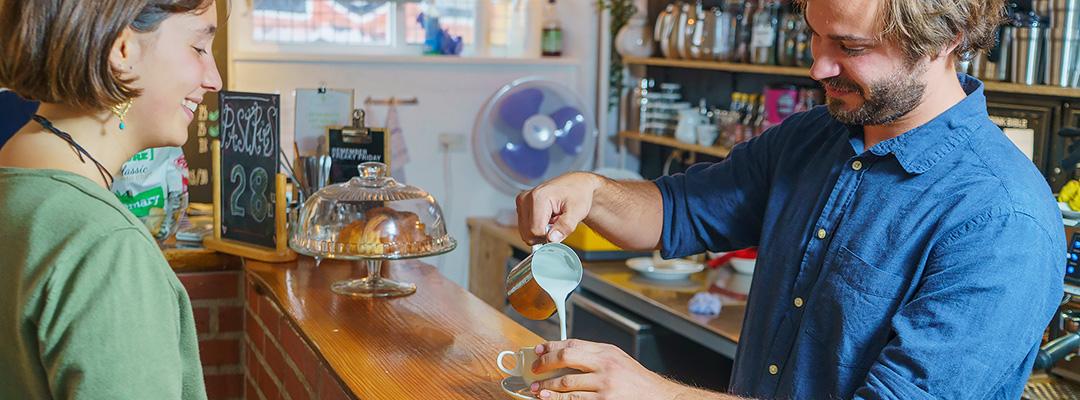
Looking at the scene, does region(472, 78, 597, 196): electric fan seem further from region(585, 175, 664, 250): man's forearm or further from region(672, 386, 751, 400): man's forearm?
region(672, 386, 751, 400): man's forearm

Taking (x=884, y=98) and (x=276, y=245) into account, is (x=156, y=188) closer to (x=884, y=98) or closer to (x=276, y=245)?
(x=276, y=245)

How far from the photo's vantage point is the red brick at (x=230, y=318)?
8.85 feet

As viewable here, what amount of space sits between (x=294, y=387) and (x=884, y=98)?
1.17 m

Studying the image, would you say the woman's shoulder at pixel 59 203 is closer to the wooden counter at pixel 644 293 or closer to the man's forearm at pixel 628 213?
the man's forearm at pixel 628 213

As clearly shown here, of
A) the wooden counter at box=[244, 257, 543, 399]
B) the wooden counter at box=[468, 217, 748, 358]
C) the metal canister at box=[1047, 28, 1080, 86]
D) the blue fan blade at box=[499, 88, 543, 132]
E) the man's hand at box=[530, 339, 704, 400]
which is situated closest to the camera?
the man's hand at box=[530, 339, 704, 400]

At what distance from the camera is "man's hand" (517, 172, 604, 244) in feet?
6.05

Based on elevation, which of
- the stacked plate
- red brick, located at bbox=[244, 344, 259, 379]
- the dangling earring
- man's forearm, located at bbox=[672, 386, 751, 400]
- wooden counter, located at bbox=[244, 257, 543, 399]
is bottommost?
red brick, located at bbox=[244, 344, 259, 379]

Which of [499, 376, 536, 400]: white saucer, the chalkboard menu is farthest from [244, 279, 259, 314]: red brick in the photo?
[499, 376, 536, 400]: white saucer

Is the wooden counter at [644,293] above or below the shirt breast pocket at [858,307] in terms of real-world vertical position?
below

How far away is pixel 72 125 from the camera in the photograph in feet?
4.55

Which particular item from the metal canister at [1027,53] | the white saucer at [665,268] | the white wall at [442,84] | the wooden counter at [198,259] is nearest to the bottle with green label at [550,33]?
the white wall at [442,84]

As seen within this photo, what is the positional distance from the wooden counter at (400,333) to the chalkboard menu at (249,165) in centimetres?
13

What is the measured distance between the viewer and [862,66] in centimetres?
167

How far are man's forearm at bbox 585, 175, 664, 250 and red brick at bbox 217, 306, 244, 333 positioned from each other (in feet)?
3.35
